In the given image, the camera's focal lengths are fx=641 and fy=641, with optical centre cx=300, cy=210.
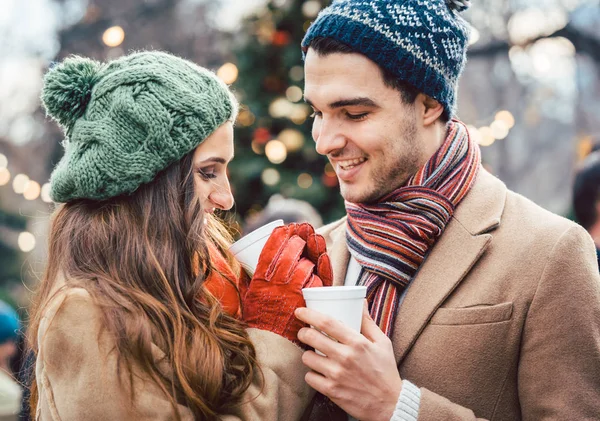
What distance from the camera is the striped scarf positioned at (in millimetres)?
2232

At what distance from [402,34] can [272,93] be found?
14.4ft

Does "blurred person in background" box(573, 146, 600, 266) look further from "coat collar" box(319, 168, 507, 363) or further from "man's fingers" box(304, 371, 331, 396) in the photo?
"man's fingers" box(304, 371, 331, 396)

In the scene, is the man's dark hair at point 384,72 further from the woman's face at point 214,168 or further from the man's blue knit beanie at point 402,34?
the woman's face at point 214,168

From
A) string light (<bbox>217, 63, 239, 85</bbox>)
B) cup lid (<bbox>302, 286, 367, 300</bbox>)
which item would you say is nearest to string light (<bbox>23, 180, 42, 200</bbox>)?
string light (<bbox>217, 63, 239, 85</bbox>)

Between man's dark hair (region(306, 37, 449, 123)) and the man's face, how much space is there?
0.05 ft

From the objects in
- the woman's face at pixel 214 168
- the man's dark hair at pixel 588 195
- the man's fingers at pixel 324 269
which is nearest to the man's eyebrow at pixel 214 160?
the woman's face at pixel 214 168

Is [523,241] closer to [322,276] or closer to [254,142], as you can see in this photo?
[322,276]

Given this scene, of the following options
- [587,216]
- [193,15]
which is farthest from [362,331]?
[193,15]

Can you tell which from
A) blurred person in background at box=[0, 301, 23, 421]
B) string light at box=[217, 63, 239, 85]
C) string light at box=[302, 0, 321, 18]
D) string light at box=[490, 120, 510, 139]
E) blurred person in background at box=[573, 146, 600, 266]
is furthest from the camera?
string light at box=[490, 120, 510, 139]

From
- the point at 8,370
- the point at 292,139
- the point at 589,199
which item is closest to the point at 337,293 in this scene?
the point at 589,199

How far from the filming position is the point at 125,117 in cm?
203

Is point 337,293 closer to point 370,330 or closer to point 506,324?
point 370,330

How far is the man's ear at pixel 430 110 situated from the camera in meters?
2.39

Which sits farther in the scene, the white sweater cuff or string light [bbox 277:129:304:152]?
string light [bbox 277:129:304:152]
